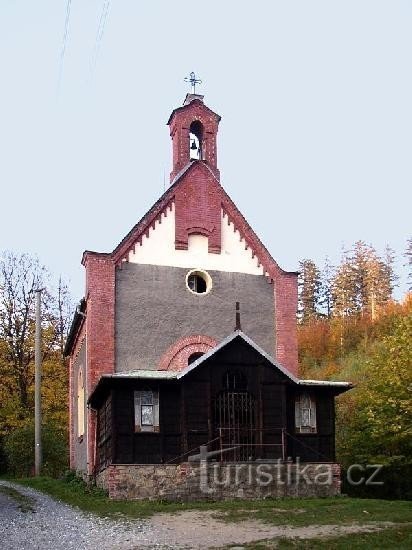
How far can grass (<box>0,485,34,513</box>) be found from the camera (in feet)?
60.6

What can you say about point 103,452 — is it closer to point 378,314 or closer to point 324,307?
point 378,314

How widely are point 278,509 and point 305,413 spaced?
18.4 feet

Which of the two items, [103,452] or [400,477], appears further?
[400,477]

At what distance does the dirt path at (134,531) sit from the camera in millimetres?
13148

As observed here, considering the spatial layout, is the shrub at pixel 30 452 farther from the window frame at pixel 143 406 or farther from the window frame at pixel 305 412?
the window frame at pixel 305 412

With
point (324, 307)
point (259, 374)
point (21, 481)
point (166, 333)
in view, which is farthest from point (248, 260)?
point (324, 307)

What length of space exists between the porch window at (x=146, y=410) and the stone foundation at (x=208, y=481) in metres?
1.19

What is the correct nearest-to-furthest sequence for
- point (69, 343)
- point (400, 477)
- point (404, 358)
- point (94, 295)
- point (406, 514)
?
point (406, 514), point (94, 295), point (404, 358), point (400, 477), point (69, 343)

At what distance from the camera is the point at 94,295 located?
81.4 feet

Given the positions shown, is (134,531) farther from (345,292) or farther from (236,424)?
(345,292)

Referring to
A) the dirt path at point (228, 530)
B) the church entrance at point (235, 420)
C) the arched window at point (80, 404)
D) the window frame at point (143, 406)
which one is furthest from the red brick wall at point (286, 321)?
the dirt path at point (228, 530)

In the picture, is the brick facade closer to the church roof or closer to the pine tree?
the church roof

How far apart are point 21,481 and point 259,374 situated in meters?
12.2

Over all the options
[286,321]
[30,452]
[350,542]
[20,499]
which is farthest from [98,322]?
[350,542]
